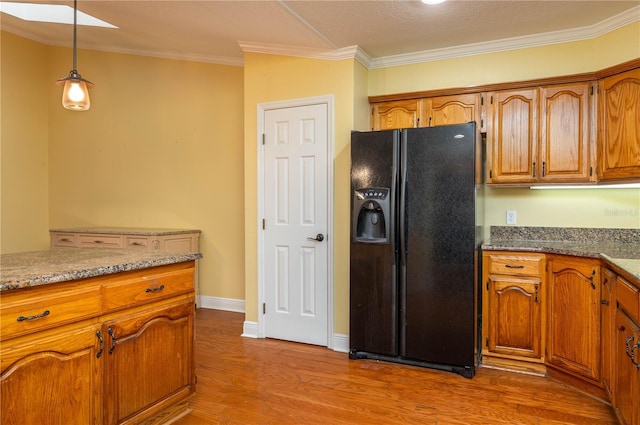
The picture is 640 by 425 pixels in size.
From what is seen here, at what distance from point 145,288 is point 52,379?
0.52 metres

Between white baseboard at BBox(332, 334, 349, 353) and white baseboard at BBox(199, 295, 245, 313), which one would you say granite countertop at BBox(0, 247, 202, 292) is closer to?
white baseboard at BBox(332, 334, 349, 353)

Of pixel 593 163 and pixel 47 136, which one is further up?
pixel 47 136

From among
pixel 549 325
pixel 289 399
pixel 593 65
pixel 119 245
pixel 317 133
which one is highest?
pixel 593 65

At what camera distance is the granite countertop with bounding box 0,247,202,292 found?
1.54 meters

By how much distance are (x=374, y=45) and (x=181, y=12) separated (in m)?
1.51

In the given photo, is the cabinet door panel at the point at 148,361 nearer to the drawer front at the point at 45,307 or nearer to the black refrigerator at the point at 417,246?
the drawer front at the point at 45,307

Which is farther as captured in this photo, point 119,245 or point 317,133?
point 119,245

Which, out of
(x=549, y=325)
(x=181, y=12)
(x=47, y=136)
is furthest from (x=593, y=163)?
(x=47, y=136)

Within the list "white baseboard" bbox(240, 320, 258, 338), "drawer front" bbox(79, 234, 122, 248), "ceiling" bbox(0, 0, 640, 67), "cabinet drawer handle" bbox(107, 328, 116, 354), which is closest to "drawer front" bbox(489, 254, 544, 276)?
"ceiling" bbox(0, 0, 640, 67)

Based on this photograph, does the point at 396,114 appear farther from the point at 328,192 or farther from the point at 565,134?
the point at 565,134

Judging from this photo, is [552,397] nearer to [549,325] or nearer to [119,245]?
[549,325]

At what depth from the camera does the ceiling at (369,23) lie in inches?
106

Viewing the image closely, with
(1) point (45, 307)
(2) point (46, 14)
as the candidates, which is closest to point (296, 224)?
(1) point (45, 307)

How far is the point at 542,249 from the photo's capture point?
2771 millimetres
